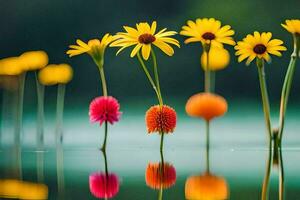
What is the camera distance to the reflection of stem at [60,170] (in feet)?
1.91

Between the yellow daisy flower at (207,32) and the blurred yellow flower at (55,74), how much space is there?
315mm

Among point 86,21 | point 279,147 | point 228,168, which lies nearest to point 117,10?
point 86,21

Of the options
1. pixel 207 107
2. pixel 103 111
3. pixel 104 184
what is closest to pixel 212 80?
pixel 207 107

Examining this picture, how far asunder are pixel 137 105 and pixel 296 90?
0.92 ft

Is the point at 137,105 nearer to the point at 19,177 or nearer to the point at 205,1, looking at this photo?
the point at 205,1

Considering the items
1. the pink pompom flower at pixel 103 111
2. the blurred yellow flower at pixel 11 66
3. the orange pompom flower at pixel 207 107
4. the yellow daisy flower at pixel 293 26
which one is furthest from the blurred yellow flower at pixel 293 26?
the blurred yellow flower at pixel 11 66

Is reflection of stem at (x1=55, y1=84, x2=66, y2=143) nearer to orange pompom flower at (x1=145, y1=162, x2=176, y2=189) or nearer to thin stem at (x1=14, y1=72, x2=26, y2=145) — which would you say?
thin stem at (x1=14, y1=72, x2=26, y2=145)

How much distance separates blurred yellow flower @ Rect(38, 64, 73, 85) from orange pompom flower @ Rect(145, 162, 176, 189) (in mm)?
420

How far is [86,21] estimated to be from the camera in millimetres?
1200

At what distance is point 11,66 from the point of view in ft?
3.84

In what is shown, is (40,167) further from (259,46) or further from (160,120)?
(259,46)

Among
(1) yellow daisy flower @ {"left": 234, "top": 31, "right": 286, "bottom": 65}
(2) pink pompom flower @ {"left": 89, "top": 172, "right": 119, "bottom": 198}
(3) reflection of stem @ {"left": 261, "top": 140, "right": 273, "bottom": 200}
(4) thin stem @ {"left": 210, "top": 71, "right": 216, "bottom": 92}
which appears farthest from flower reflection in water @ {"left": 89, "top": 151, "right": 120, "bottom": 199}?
(4) thin stem @ {"left": 210, "top": 71, "right": 216, "bottom": 92}

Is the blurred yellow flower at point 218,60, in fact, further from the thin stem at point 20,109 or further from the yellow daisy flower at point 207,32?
the thin stem at point 20,109

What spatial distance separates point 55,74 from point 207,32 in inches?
13.7
